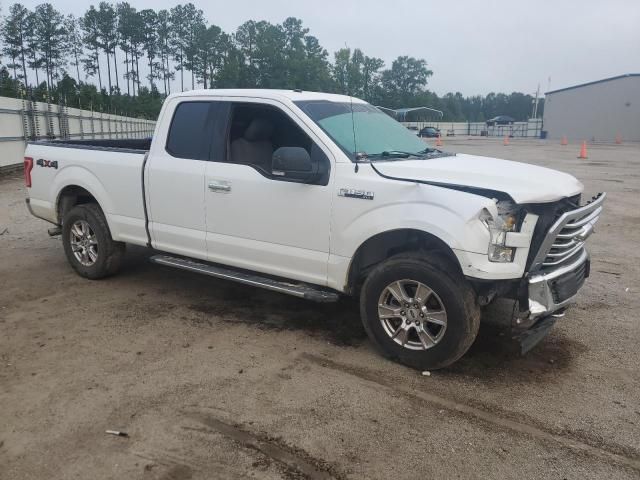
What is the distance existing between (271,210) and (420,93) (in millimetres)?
103482

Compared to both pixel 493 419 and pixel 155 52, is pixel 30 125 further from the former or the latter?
pixel 155 52

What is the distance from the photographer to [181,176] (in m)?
5.10

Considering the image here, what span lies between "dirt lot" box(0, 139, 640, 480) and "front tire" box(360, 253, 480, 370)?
173mm

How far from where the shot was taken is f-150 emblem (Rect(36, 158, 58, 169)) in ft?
20.4

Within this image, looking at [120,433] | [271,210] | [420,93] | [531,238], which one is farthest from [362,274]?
[420,93]

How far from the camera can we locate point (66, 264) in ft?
22.4

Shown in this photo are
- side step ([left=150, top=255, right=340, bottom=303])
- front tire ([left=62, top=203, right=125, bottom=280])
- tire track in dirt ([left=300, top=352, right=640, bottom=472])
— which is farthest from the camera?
front tire ([left=62, top=203, right=125, bottom=280])

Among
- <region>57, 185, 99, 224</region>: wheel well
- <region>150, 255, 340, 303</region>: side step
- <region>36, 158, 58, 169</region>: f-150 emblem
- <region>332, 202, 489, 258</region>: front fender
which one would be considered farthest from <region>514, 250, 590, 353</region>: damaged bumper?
<region>36, 158, 58, 169</region>: f-150 emblem

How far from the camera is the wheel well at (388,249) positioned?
397cm

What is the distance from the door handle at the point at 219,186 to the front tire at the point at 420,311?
1.53m

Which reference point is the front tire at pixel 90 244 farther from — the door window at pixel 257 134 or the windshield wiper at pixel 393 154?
the windshield wiper at pixel 393 154

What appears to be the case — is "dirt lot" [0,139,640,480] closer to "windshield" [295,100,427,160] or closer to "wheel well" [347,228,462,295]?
"wheel well" [347,228,462,295]

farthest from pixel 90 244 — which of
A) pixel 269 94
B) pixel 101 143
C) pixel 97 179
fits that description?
pixel 269 94

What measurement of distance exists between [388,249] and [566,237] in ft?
4.30
